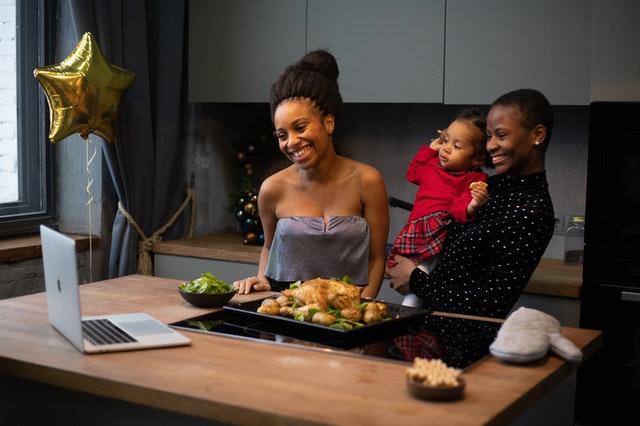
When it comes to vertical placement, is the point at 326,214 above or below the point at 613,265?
above

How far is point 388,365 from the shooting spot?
1.60 m

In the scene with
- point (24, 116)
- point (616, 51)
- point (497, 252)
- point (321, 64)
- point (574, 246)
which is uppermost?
point (616, 51)

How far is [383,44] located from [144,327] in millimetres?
1930

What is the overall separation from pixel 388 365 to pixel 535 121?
93 cm

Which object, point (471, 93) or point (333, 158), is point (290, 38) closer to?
point (471, 93)

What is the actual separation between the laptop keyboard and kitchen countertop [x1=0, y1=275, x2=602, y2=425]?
0.18ft

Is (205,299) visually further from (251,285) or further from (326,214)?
(326,214)

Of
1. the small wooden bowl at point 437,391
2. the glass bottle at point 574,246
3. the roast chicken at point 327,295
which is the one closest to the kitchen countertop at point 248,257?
the glass bottle at point 574,246

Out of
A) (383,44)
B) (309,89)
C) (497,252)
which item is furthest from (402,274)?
(383,44)

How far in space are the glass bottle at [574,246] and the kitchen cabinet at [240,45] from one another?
1.34 metres

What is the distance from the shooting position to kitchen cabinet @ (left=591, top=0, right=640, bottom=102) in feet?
9.37

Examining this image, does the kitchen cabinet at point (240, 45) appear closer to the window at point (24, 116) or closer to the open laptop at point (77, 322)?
the window at point (24, 116)

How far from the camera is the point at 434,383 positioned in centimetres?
138

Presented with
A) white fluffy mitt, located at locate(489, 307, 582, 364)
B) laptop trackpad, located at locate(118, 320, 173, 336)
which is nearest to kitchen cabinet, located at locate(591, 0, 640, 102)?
white fluffy mitt, located at locate(489, 307, 582, 364)
